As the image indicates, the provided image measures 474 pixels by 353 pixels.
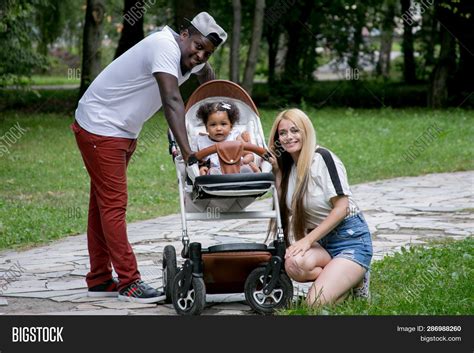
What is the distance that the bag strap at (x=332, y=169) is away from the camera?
5.90 m

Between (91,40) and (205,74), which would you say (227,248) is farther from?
(91,40)

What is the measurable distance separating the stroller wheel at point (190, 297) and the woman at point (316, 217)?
554 mm

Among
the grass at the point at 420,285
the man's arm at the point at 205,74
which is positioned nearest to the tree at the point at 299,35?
the grass at the point at 420,285

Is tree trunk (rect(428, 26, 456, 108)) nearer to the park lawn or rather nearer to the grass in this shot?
the park lawn

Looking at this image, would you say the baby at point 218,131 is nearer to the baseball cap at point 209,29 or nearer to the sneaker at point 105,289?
the baseball cap at point 209,29

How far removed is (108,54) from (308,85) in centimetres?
1970

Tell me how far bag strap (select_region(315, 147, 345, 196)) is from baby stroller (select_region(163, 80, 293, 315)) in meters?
0.36

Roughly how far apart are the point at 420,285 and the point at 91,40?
16.7 meters

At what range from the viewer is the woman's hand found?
583 cm

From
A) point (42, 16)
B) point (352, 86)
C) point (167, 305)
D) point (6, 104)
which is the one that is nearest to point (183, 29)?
point (167, 305)

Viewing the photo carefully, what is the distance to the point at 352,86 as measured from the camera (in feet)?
91.2

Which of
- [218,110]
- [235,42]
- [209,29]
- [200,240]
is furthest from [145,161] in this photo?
[209,29]

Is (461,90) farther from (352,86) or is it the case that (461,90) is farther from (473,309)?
(473,309)

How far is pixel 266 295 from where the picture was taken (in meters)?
5.83
